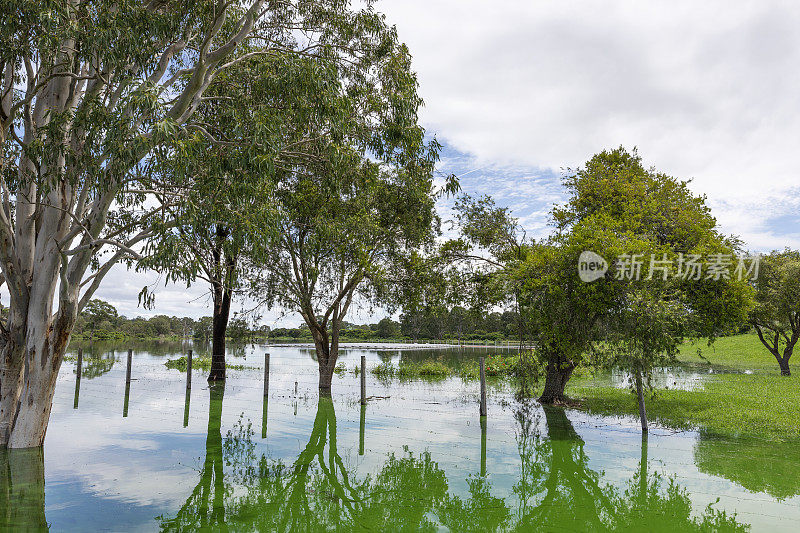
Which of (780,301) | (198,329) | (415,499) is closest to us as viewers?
(415,499)

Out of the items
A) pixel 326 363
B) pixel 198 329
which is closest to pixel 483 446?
pixel 326 363

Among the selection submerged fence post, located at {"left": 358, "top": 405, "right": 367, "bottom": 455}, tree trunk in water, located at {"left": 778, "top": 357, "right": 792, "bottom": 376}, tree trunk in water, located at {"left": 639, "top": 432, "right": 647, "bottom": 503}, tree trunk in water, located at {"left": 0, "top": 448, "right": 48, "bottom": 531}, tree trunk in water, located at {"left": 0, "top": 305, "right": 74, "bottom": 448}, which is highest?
tree trunk in water, located at {"left": 0, "top": 305, "right": 74, "bottom": 448}

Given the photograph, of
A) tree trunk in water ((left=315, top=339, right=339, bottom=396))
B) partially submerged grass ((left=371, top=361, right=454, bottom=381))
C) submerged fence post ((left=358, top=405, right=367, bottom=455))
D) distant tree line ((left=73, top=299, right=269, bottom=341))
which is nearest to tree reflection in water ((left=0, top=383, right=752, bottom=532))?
submerged fence post ((left=358, top=405, right=367, bottom=455))

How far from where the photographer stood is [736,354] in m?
43.7

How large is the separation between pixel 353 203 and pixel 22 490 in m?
11.9

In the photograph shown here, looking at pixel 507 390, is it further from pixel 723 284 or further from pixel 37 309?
pixel 37 309

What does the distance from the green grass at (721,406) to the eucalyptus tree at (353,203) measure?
8279 millimetres

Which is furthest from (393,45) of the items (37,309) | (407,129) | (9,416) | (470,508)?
(9,416)

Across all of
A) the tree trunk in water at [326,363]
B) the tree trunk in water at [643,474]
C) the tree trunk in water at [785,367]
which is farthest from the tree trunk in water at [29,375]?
the tree trunk in water at [785,367]

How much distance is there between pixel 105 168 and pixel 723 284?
53.0 ft

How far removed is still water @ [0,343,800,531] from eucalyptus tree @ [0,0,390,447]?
199 cm

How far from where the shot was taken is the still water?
6.95 m

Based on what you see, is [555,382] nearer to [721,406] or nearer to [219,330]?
[721,406]

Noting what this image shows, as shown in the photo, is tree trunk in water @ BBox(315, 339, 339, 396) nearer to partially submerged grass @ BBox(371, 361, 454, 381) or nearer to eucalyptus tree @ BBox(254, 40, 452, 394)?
eucalyptus tree @ BBox(254, 40, 452, 394)
